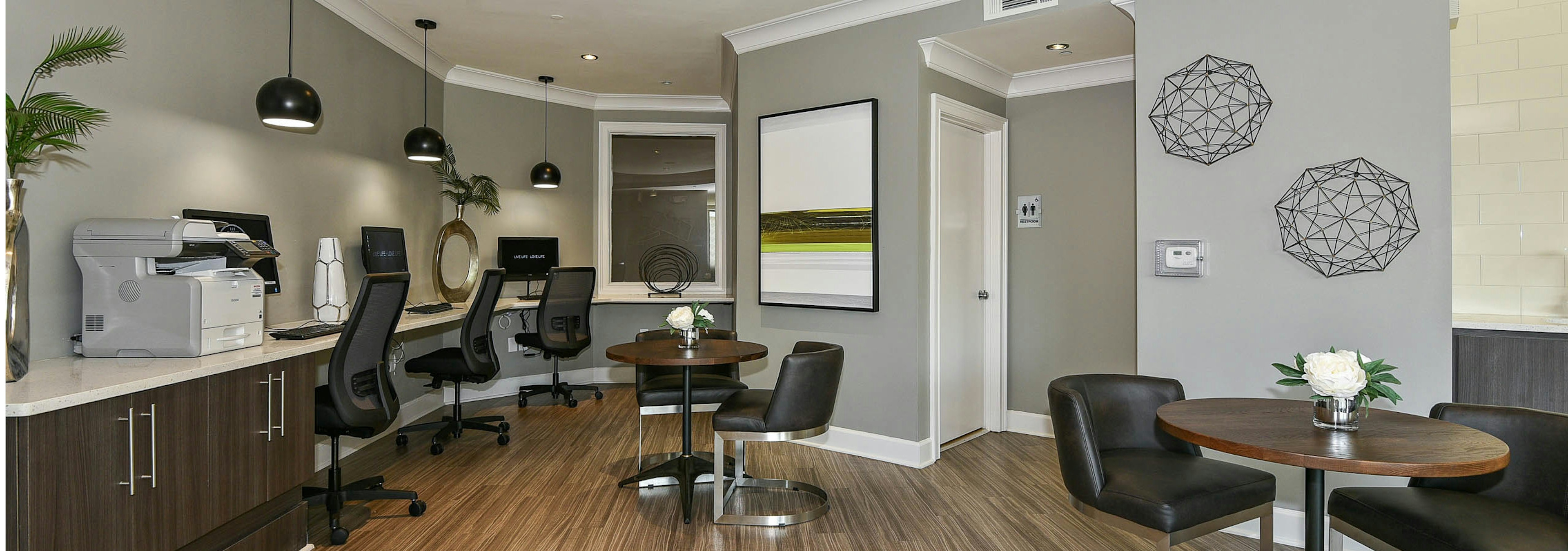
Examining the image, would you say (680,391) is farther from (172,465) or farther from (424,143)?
(424,143)

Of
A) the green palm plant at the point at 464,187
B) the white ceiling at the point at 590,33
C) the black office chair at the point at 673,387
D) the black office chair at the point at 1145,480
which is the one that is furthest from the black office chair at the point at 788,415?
the green palm plant at the point at 464,187

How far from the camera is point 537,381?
6770 millimetres

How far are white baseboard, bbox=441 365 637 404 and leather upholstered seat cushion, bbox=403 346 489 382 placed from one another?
104cm


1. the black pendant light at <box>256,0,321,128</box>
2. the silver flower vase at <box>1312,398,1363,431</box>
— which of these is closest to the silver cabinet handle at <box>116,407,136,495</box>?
the black pendant light at <box>256,0,321,128</box>

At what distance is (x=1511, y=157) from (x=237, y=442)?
5209 millimetres

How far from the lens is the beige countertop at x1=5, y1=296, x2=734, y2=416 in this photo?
2072 mm

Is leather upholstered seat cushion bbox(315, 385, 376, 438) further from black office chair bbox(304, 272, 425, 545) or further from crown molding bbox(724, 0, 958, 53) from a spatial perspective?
crown molding bbox(724, 0, 958, 53)

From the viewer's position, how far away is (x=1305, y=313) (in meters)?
3.22

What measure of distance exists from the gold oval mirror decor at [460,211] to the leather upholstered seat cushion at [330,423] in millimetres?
2450

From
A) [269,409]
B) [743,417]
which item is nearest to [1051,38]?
[743,417]

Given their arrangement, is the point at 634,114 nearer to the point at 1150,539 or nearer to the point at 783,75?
the point at 783,75

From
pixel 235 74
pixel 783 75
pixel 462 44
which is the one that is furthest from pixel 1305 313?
pixel 462 44

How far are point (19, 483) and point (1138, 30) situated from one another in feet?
13.5

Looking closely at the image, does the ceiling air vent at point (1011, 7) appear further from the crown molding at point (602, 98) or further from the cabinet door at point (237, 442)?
the cabinet door at point (237, 442)
